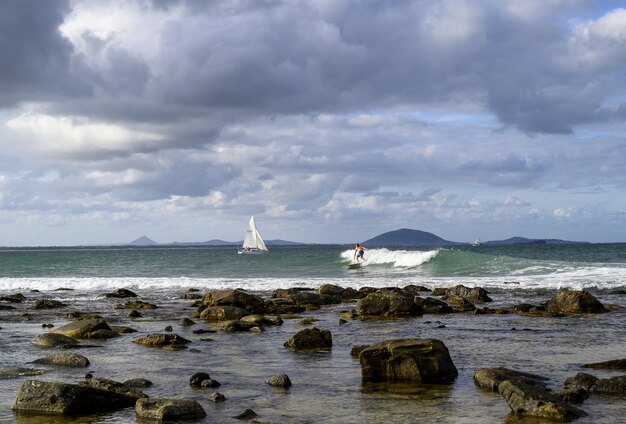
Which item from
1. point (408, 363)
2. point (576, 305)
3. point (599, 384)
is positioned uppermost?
point (576, 305)

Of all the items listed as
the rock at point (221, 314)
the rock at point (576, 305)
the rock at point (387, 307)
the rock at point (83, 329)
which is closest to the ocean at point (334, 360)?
the rock at point (576, 305)

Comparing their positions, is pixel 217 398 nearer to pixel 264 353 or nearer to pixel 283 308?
pixel 264 353

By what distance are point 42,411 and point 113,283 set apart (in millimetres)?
36267

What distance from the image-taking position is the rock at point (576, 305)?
24487 millimetres

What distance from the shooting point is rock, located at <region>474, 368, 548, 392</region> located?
1168 centimetres

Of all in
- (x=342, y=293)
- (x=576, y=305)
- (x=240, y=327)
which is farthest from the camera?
(x=342, y=293)

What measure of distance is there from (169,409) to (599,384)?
7087 mm

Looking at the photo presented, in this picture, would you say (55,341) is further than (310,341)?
Yes

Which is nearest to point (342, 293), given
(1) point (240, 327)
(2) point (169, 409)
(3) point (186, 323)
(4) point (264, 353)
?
(3) point (186, 323)

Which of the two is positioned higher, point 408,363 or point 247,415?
point 408,363

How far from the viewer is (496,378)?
1178 cm

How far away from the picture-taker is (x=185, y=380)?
41.5 ft

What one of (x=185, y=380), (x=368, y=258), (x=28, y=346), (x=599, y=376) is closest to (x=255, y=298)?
(x=28, y=346)

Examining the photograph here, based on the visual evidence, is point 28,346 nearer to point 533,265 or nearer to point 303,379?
point 303,379
